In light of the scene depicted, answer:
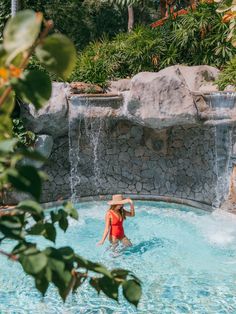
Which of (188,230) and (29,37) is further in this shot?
(188,230)

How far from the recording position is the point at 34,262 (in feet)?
3.46

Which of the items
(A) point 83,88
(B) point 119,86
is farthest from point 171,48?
(A) point 83,88

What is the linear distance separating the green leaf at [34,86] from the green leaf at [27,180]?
0.15 m

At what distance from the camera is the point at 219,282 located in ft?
21.2

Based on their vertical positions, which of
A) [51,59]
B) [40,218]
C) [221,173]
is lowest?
[221,173]

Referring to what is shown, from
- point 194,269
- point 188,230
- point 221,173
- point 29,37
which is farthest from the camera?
point 221,173

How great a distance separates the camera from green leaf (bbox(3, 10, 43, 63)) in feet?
3.22

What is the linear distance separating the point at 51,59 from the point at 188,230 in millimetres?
8071

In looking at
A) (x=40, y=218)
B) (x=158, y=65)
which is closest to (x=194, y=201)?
(x=158, y=65)

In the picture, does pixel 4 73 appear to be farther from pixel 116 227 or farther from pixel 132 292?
pixel 116 227

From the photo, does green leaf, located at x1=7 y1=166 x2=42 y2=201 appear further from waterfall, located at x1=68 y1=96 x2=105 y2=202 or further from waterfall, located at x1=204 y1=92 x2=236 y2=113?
waterfall, located at x1=68 y1=96 x2=105 y2=202

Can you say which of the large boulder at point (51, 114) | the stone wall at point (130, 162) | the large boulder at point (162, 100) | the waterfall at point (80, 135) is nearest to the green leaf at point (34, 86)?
the large boulder at point (162, 100)

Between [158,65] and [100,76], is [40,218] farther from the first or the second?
[158,65]

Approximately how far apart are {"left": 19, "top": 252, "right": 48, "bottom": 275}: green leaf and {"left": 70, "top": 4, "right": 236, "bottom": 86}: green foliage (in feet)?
37.0
